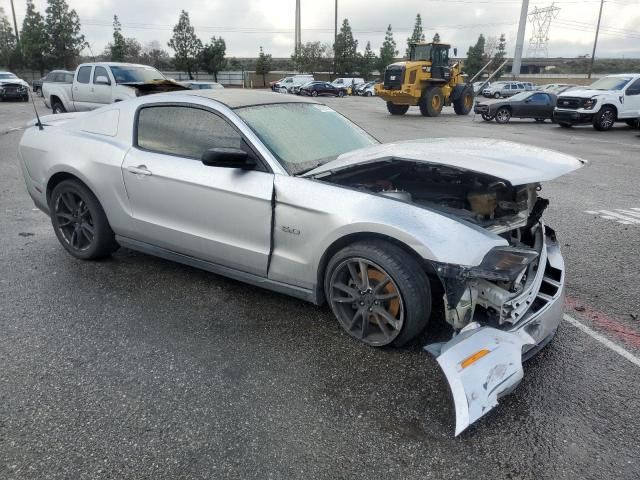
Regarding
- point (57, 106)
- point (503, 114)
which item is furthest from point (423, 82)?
point (57, 106)

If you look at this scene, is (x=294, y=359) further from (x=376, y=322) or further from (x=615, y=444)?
(x=615, y=444)

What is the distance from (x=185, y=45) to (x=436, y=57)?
143 ft

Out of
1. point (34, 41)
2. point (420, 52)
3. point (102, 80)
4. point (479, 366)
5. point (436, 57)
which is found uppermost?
point (34, 41)

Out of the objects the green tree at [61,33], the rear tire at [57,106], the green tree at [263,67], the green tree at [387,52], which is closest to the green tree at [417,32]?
the green tree at [387,52]

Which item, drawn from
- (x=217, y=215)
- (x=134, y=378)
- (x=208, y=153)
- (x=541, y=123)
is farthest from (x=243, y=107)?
(x=541, y=123)

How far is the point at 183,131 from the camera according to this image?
147 inches

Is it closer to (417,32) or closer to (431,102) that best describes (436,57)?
(431,102)

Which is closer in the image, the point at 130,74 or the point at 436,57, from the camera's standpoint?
the point at 130,74

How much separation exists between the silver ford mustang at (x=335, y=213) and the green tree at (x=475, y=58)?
6640 centimetres

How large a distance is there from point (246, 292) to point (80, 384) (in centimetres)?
143

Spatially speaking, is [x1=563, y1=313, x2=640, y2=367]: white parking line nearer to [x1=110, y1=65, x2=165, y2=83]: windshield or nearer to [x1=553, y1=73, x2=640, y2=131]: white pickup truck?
[x1=110, y1=65, x2=165, y2=83]: windshield

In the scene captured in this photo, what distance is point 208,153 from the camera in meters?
3.19

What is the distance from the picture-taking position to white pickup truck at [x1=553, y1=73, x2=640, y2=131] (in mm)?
16797

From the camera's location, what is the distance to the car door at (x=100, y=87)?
45.0 feet
